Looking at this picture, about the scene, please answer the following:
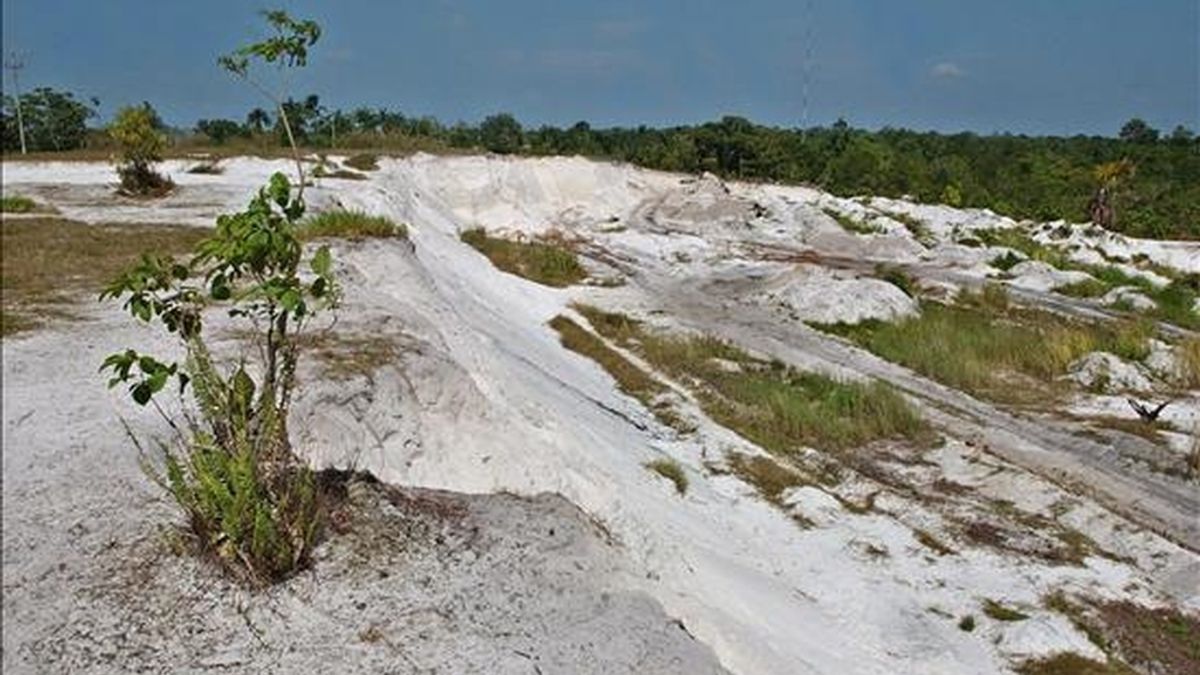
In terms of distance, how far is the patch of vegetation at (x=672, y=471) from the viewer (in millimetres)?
13540

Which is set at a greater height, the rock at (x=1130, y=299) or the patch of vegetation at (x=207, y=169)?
the patch of vegetation at (x=207, y=169)

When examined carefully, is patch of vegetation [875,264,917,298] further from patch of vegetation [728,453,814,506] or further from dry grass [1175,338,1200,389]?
patch of vegetation [728,453,814,506]

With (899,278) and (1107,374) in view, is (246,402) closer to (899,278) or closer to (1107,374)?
(1107,374)

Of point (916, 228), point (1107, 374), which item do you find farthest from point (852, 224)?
point (1107, 374)

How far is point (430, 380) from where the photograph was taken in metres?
9.44

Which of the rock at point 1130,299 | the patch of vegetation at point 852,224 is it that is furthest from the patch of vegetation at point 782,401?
the patch of vegetation at point 852,224

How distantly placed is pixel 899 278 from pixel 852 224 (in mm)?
14441

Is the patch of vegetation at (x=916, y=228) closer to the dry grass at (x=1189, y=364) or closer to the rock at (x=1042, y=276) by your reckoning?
the rock at (x=1042, y=276)

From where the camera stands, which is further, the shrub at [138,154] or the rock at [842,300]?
the rock at [842,300]

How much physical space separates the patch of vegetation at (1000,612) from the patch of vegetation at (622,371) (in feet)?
20.2

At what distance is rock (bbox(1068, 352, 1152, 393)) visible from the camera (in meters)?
19.8

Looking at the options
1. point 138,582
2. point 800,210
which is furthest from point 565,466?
point 800,210

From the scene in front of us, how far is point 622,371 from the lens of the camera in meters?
20.0

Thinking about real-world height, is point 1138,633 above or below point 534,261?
below
